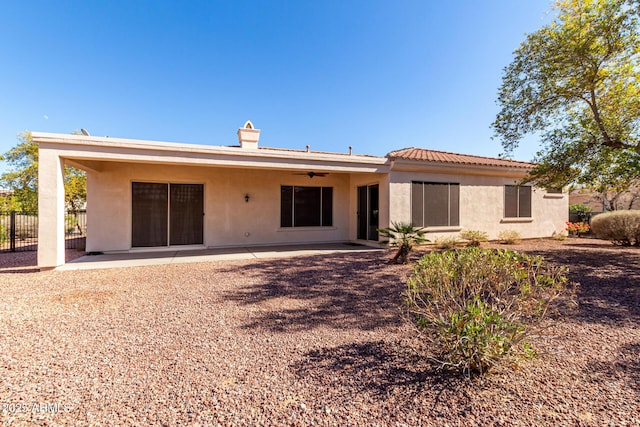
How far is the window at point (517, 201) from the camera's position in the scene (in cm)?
1267

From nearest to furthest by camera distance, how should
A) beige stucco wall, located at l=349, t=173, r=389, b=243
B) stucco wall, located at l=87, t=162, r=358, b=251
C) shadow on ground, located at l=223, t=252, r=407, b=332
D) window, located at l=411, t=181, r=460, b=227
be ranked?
shadow on ground, located at l=223, t=252, r=407, b=332 → stucco wall, located at l=87, t=162, r=358, b=251 → beige stucco wall, located at l=349, t=173, r=389, b=243 → window, located at l=411, t=181, r=460, b=227

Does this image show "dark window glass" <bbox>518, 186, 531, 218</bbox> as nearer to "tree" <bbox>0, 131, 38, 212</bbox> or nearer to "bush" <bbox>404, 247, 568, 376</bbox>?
"bush" <bbox>404, 247, 568, 376</bbox>

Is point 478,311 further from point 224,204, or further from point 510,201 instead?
point 510,201

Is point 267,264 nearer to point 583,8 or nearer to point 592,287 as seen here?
point 592,287

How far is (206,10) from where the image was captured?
407 inches

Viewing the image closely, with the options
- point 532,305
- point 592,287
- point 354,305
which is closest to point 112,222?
point 354,305

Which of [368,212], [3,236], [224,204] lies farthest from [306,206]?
[3,236]

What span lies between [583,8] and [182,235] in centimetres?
1448

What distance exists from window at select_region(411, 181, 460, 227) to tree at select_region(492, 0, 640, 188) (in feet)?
8.98

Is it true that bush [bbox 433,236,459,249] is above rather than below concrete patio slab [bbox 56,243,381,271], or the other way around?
above

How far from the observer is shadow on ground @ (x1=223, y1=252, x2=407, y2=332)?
12.9ft

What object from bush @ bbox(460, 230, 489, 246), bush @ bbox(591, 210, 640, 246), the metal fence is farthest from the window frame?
the metal fence

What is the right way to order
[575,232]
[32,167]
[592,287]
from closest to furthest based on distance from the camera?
1. [592,287]
2. [575,232]
3. [32,167]

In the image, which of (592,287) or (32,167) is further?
(32,167)
